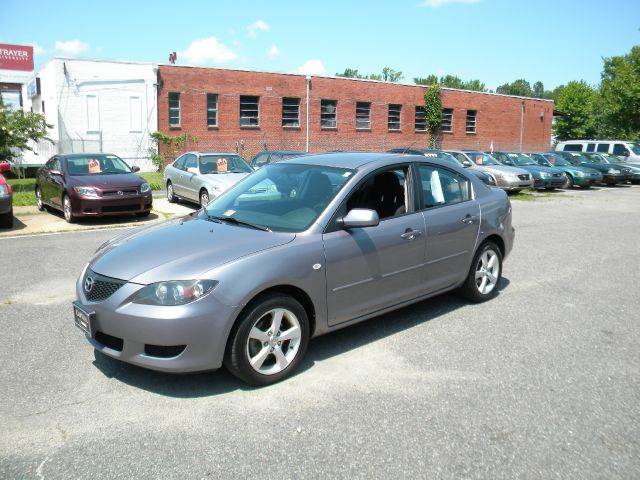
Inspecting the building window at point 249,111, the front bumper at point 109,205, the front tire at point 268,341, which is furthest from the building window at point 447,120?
the front tire at point 268,341

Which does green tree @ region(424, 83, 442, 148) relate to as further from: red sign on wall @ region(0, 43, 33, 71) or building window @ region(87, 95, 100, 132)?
red sign on wall @ region(0, 43, 33, 71)

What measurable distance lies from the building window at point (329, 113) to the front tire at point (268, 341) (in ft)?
103

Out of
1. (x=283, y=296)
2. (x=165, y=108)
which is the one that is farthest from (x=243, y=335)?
(x=165, y=108)

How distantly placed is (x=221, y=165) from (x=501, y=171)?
10190mm

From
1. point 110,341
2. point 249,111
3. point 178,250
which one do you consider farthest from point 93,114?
point 110,341

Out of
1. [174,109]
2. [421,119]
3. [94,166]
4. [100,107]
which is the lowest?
[94,166]

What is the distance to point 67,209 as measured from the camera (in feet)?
38.7

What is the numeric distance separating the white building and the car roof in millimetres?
23758

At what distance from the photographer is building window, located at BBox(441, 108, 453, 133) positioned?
4091cm

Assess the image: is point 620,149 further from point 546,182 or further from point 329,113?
point 329,113

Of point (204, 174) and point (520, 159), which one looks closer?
point (204, 174)

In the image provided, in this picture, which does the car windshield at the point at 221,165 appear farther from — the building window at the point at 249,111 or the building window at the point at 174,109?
the building window at the point at 249,111

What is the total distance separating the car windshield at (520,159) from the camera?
874 inches

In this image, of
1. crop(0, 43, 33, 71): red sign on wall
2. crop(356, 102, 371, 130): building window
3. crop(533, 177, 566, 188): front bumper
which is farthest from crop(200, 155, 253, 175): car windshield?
crop(0, 43, 33, 71): red sign on wall
